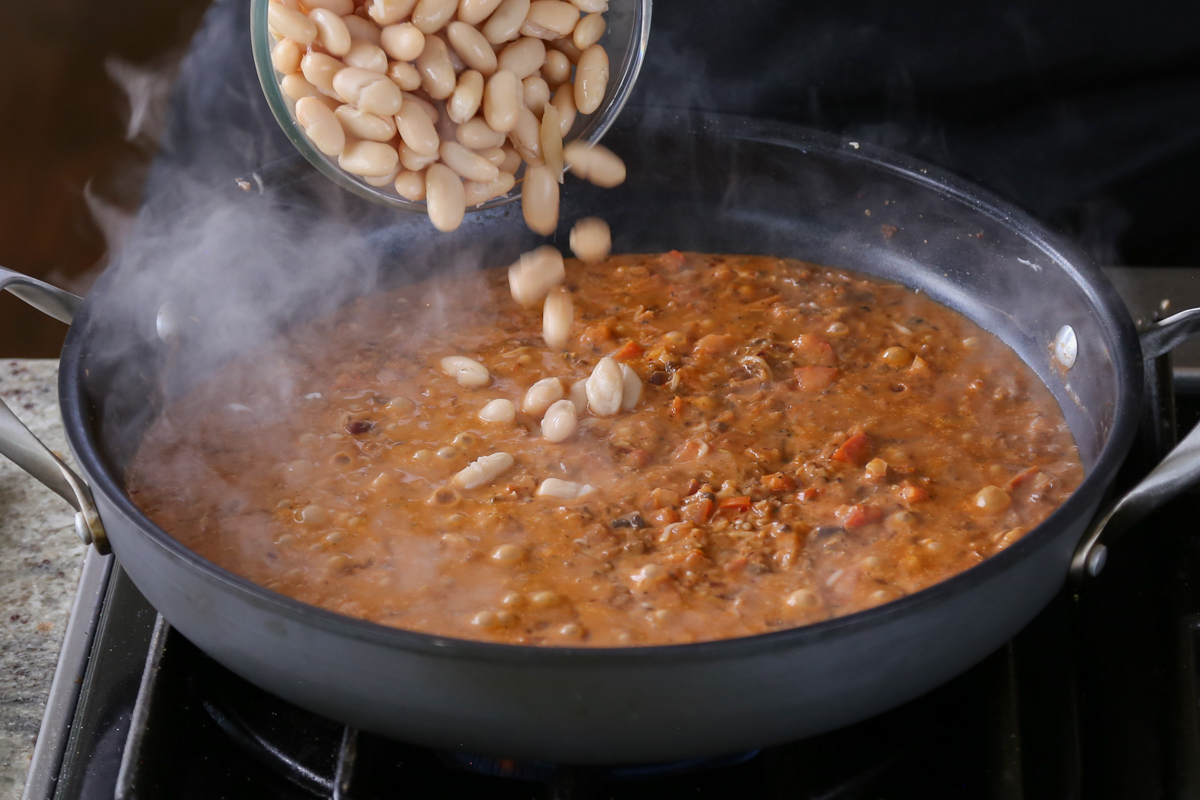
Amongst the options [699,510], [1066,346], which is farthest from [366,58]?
[1066,346]

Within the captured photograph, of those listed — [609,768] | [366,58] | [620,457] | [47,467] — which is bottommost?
[609,768]

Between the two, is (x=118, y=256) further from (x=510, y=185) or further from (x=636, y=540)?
(x=636, y=540)

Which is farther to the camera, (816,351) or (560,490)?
(816,351)

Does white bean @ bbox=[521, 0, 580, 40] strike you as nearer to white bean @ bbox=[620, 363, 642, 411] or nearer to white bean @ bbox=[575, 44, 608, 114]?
white bean @ bbox=[575, 44, 608, 114]

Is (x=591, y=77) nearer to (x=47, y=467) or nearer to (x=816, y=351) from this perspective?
(x=816, y=351)

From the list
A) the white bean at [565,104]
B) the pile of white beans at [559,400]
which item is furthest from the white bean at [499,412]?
the white bean at [565,104]

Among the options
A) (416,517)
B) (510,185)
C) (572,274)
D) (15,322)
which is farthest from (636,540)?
(15,322)
